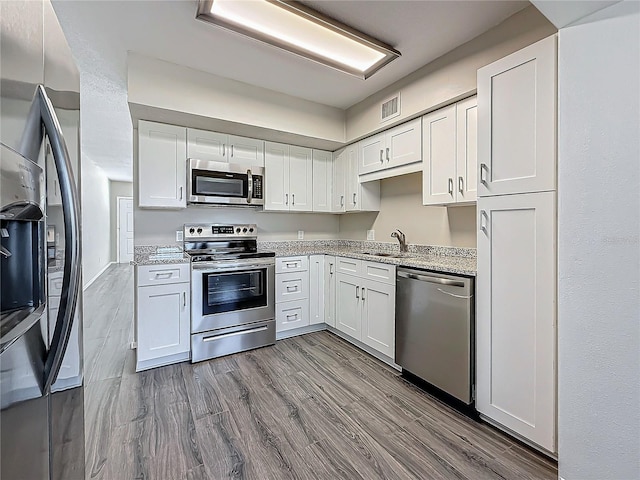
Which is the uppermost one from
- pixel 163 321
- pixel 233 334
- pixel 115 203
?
pixel 115 203

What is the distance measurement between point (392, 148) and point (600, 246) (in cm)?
205

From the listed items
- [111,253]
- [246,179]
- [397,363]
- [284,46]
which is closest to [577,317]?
[397,363]

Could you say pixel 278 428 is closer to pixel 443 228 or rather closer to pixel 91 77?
pixel 443 228

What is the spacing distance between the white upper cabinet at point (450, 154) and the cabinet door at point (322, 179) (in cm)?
146

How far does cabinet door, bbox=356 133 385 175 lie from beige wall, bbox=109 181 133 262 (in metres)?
8.51

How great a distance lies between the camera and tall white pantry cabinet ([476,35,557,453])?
1602 mm

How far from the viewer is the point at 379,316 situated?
278 cm

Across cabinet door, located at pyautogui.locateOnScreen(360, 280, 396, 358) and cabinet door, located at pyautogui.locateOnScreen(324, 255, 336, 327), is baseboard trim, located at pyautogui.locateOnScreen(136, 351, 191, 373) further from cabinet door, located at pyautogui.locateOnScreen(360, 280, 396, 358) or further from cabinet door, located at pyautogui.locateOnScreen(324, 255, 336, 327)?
cabinet door, located at pyautogui.locateOnScreen(360, 280, 396, 358)

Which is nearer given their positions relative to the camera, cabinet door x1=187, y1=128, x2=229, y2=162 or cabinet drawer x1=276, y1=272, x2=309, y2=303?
cabinet door x1=187, y1=128, x2=229, y2=162

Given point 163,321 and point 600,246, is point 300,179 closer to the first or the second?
point 163,321

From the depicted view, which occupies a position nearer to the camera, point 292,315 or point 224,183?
point 224,183

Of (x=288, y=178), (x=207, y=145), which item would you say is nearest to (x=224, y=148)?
(x=207, y=145)

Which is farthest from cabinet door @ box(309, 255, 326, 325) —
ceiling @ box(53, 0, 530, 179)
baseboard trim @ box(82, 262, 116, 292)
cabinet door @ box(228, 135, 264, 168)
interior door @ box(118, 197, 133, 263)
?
interior door @ box(118, 197, 133, 263)

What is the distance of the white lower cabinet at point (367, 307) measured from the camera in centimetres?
265
